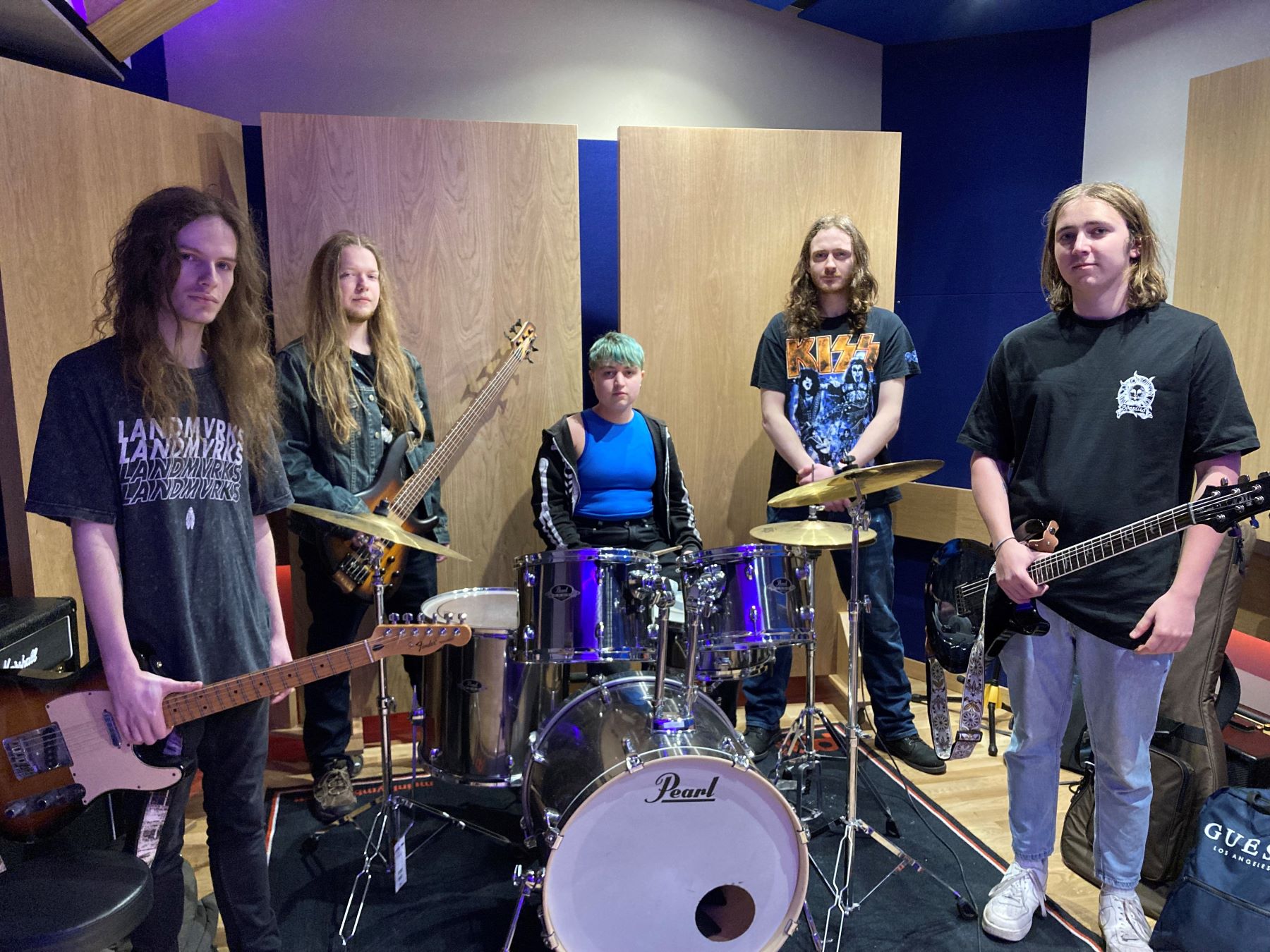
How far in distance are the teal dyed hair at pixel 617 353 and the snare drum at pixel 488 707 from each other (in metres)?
1.10

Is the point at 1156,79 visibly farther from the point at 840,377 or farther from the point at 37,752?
the point at 37,752

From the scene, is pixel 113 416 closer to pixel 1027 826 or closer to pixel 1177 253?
pixel 1027 826

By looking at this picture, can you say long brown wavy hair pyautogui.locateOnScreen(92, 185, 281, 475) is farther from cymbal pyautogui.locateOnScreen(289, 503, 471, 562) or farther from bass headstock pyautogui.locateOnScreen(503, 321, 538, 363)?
bass headstock pyautogui.locateOnScreen(503, 321, 538, 363)

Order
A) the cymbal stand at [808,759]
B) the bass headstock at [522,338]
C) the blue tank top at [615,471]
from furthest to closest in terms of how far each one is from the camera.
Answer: the bass headstock at [522,338]
the blue tank top at [615,471]
the cymbal stand at [808,759]

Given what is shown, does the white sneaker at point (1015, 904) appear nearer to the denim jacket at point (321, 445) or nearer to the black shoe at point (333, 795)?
the black shoe at point (333, 795)

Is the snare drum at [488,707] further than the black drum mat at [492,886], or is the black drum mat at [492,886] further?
the snare drum at [488,707]

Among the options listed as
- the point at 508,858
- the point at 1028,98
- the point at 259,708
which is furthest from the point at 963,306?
the point at 259,708

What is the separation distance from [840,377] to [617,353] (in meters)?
0.87

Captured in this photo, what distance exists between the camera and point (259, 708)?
2059mm

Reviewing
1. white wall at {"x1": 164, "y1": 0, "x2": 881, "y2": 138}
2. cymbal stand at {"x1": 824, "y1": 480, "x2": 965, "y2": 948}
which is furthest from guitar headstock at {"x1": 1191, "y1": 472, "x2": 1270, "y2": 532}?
white wall at {"x1": 164, "y1": 0, "x2": 881, "y2": 138}

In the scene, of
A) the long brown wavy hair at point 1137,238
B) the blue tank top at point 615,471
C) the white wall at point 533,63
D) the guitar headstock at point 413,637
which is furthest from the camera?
the white wall at point 533,63

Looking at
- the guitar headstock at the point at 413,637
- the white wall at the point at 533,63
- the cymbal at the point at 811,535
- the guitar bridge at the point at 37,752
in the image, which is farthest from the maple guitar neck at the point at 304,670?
the white wall at the point at 533,63

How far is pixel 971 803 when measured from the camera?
10.6ft

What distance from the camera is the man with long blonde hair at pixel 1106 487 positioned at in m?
2.14
